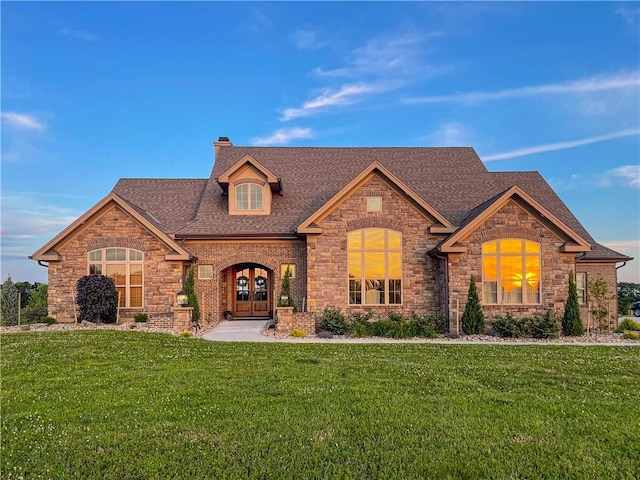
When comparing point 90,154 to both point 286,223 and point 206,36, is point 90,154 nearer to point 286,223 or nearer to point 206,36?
point 206,36

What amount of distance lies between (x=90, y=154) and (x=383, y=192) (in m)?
15.3

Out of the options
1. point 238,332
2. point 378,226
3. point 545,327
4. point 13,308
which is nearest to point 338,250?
point 378,226

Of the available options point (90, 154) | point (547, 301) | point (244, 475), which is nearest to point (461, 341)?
point (547, 301)

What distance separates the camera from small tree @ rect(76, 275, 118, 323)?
50.5 ft

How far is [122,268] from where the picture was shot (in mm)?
16484

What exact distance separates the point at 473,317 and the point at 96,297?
14.4 meters

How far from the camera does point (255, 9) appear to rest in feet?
47.0

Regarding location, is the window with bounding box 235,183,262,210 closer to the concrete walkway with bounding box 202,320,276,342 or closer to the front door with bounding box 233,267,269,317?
the front door with bounding box 233,267,269,317

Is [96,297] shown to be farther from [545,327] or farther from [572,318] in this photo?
[572,318]

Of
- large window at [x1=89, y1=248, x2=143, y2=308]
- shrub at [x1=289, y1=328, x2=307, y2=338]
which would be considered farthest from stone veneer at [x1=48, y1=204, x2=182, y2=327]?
shrub at [x1=289, y1=328, x2=307, y2=338]

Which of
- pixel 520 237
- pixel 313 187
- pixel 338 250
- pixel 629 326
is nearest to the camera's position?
pixel 520 237

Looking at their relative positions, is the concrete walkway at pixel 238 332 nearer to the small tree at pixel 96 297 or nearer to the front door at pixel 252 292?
the front door at pixel 252 292

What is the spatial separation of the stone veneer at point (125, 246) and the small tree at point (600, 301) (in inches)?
670

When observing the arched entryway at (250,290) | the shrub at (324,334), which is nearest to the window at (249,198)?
the arched entryway at (250,290)
